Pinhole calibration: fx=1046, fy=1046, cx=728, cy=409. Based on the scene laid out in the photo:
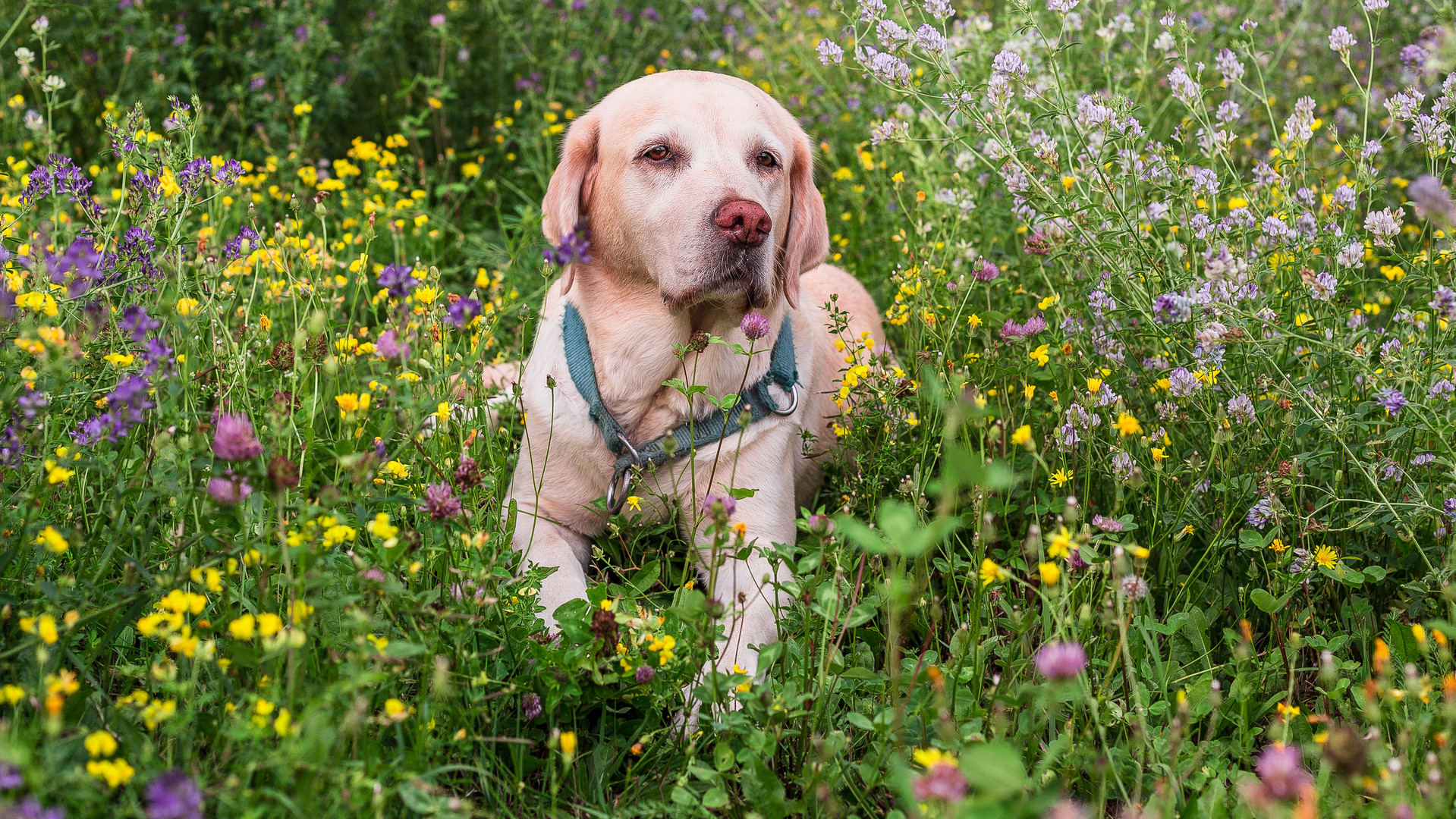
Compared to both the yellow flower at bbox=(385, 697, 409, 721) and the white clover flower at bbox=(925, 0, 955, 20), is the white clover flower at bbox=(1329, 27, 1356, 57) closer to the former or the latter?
the white clover flower at bbox=(925, 0, 955, 20)

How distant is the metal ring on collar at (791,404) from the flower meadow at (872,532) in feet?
0.65

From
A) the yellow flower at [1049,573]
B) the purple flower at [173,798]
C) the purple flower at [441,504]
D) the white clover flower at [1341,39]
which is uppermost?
the white clover flower at [1341,39]

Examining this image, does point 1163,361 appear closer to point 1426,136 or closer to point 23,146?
point 1426,136

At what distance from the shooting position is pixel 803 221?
3.12m

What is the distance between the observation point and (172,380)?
67.1 inches

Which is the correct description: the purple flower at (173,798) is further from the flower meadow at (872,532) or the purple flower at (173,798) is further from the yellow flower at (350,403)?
the yellow flower at (350,403)

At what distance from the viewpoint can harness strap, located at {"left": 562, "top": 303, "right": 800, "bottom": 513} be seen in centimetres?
A: 273

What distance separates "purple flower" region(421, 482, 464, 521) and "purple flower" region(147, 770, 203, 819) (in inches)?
22.5

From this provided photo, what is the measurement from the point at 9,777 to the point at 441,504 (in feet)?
2.23

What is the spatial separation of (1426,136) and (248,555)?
103 inches

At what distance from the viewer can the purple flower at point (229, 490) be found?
152cm

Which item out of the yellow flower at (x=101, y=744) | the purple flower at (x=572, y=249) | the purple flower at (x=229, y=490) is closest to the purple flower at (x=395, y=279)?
the purple flower at (x=572, y=249)

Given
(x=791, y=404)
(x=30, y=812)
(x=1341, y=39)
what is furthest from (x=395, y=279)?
(x=1341, y=39)

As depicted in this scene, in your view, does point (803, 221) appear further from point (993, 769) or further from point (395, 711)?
point (993, 769)
